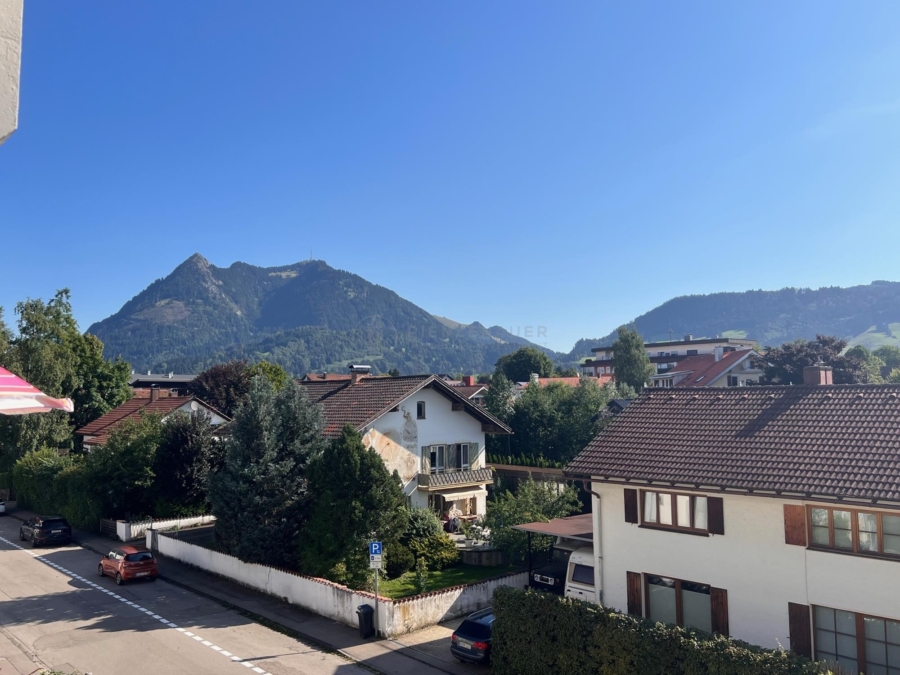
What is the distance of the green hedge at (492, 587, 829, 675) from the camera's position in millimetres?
13013

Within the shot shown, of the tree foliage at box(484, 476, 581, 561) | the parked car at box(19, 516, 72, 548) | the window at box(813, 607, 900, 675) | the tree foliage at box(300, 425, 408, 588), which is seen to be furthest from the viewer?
the parked car at box(19, 516, 72, 548)

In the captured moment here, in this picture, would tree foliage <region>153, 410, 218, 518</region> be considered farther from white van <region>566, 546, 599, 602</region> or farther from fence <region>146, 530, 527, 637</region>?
white van <region>566, 546, 599, 602</region>

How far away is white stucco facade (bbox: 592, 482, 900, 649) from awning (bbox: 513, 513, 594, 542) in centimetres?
256

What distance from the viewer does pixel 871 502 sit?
14.3 m

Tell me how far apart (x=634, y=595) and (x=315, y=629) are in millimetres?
9469

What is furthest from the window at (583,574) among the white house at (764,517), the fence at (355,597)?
the fence at (355,597)

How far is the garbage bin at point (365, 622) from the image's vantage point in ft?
65.0

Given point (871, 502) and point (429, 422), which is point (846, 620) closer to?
point (871, 502)

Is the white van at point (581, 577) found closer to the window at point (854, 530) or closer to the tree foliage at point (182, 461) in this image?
the window at point (854, 530)

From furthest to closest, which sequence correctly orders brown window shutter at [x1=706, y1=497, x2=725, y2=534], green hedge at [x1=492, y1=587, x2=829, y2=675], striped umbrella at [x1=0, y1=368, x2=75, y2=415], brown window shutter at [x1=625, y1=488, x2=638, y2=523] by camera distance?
brown window shutter at [x1=625, y1=488, x2=638, y2=523], brown window shutter at [x1=706, y1=497, x2=725, y2=534], green hedge at [x1=492, y1=587, x2=829, y2=675], striped umbrella at [x1=0, y1=368, x2=75, y2=415]

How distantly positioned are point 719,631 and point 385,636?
915 cm

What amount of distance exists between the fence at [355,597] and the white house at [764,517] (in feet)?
16.6

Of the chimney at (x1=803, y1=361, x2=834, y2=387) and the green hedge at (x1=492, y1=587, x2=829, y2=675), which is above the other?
the chimney at (x1=803, y1=361, x2=834, y2=387)

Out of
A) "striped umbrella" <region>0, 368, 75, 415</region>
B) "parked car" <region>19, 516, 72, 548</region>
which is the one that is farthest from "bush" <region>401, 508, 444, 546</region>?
"striped umbrella" <region>0, 368, 75, 415</region>
